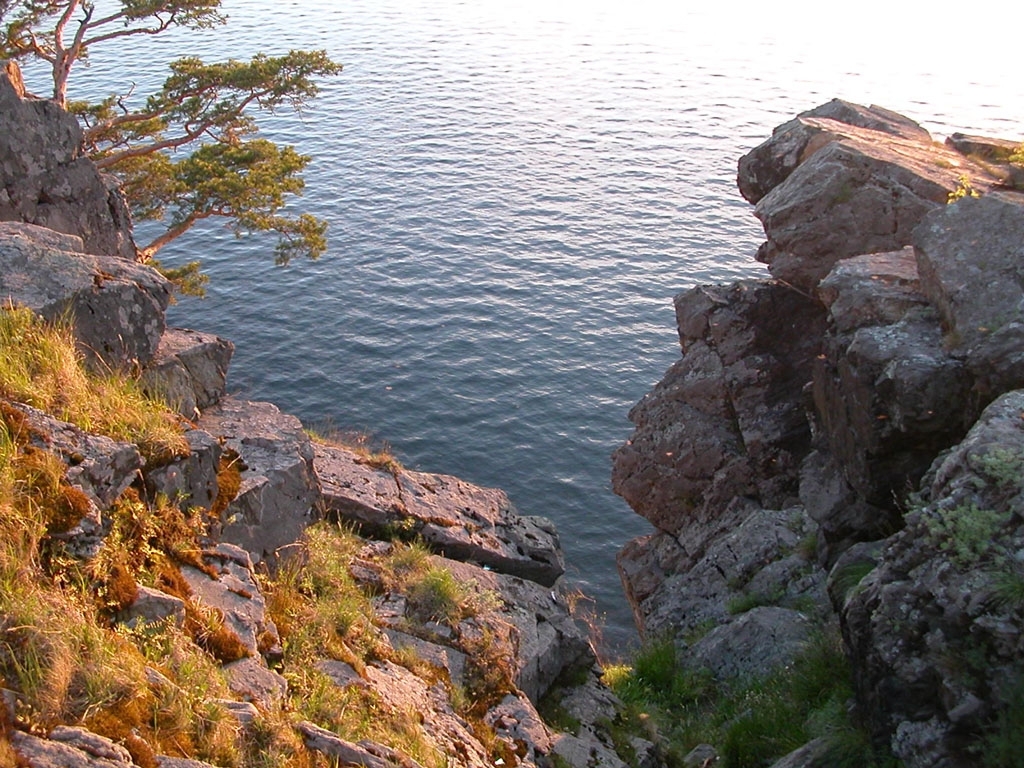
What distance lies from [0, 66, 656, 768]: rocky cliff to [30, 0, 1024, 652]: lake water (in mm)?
11639

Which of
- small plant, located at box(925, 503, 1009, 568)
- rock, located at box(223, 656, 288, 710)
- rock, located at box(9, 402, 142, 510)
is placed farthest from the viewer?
small plant, located at box(925, 503, 1009, 568)

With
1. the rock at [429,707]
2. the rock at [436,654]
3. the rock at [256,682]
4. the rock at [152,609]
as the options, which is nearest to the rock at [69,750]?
the rock at [152,609]

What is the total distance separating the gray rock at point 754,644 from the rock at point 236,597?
347 inches

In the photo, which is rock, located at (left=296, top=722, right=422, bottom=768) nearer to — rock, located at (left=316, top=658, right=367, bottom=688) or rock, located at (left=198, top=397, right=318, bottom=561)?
rock, located at (left=316, top=658, right=367, bottom=688)

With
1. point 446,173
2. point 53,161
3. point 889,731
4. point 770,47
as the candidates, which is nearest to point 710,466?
point 889,731

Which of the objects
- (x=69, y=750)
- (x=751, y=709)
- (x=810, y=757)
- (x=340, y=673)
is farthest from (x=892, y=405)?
(x=69, y=750)

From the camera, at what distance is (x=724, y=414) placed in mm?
21547

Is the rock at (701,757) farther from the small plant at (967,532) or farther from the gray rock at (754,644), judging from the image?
the small plant at (967,532)

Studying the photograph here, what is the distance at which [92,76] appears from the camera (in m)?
61.9

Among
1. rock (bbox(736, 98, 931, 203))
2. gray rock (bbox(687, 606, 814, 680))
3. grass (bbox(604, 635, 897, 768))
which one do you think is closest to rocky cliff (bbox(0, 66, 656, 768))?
grass (bbox(604, 635, 897, 768))

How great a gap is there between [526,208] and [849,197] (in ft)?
109

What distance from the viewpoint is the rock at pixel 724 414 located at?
67.1ft

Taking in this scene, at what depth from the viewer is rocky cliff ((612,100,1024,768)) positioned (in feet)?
29.6

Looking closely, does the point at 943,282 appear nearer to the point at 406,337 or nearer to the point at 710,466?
the point at 710,466
